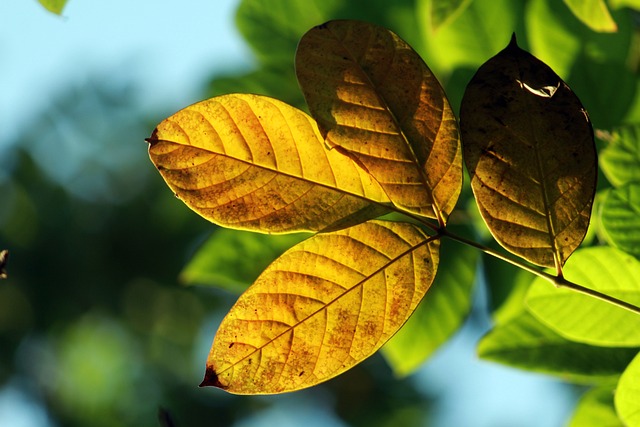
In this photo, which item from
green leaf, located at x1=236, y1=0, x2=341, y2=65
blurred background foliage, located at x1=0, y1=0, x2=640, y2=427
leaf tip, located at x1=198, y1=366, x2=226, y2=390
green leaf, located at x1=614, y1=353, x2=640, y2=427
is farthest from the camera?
blurred background foliage, located at x1=0, y1=0, x2=640, y2=427

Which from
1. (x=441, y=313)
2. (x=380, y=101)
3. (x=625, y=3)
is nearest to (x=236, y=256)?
(x=441, y=313)

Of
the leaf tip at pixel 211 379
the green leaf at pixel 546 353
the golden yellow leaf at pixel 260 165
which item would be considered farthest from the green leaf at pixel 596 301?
the leaf tip at pixel 211 379

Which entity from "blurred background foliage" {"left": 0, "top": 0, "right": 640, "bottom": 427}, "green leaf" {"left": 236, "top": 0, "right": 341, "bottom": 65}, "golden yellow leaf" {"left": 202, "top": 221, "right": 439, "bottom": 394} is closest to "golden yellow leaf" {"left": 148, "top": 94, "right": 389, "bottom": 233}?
"golden yellow leaf" {"left": 202, "top": 221, "right": 439, "bottom": 394}

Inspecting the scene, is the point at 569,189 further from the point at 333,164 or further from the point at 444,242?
the point at 444,242

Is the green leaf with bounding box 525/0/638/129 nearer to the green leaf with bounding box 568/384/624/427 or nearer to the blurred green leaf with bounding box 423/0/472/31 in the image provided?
the blurred green leaf with bounding box 423/0/472/31

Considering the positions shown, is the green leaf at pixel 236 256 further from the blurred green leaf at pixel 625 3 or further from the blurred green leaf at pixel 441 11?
the blurred green leaf at pixel 625 3

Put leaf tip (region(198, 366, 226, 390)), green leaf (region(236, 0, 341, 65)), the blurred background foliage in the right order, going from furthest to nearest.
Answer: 1. the blurred background foliage
2. green leaf (region(236, 0, 341, 65))
3. leaf tip (region(198, 366, 226, 390))
